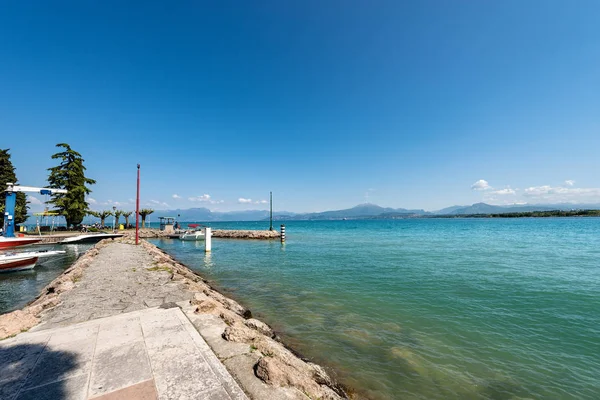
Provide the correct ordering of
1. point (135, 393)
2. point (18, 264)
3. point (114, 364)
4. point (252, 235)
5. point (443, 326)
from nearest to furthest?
1. point (135, 393)
2. point (114, 364)
3. point (443, 326)
4. point (18, 264)
5. point (252, 235)

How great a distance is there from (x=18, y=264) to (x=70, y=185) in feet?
106

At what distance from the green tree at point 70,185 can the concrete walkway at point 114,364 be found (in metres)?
46.1

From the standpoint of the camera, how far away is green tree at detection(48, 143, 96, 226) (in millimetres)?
39094

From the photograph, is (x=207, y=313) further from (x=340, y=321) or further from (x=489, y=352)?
(x=489, y=352)

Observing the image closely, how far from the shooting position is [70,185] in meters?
39.7

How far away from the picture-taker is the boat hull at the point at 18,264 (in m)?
14.6

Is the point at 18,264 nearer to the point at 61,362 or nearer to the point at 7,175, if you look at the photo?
the point at 61,362

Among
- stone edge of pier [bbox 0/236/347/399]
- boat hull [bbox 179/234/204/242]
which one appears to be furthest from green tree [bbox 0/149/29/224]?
stone edge of pier [bbox 0/236/347/399]

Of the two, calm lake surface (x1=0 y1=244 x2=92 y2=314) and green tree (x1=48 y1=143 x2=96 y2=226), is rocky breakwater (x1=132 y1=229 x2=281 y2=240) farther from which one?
calm lake surface (x1=0 y1=244 x2=92 y2=314)

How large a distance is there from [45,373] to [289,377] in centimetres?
359

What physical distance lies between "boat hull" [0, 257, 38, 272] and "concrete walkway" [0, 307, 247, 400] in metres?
15.2

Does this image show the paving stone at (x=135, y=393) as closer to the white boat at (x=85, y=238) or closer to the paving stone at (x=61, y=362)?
the paving stone at (x=61, y=362)

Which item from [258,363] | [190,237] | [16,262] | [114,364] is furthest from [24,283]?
[190,237]

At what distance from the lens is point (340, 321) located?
8156 millimetres
